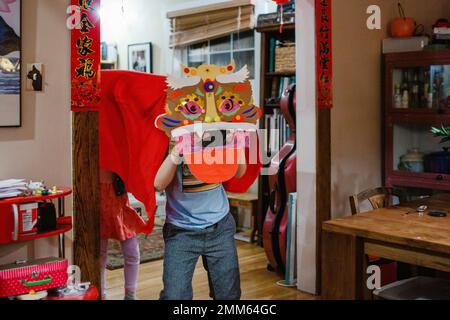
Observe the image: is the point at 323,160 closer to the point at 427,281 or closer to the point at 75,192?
the point at 427,281

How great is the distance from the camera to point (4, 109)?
7.27 feet

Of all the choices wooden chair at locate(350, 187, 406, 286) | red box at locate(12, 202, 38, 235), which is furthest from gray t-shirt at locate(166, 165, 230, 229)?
wooden chair at locate(350, 187, 406, 286)

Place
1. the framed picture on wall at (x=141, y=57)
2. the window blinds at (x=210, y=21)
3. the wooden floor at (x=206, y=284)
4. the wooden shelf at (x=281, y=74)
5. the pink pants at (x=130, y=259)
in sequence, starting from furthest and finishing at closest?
the framed picture on wall at (x=141, y=57) → the window blinds at (x=210, y=21) → the wooden shelf at (x=281, y=74) → the wooden floor at (x=206, y=284) → the pink pants at (x=130, y=259)

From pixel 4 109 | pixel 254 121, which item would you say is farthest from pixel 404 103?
pixel 4 109

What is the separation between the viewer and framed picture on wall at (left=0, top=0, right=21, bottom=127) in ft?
7.20

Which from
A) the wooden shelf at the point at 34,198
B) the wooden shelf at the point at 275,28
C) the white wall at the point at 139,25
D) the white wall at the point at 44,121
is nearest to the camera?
the wooden shelf at the point at 34,198

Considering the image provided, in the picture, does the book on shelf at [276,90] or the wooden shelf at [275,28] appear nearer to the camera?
the wooden shelf at [275,28]

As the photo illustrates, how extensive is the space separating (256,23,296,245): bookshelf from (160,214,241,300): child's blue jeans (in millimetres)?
2510

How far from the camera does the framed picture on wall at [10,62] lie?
7.20ft

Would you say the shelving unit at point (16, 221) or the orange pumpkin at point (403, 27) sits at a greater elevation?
the orange pumpkin at point (403, 27)

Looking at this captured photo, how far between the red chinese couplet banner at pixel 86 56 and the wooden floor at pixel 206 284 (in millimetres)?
1430

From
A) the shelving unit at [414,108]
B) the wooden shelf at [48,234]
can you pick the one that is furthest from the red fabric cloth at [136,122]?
the shelving unit at [414,108]

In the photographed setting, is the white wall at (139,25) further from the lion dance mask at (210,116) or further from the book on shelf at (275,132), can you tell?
the lion dance mask at (210,116)

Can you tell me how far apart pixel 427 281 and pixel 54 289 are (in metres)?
1.72
